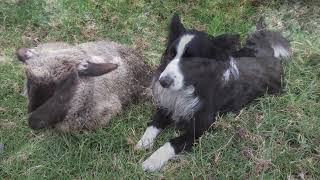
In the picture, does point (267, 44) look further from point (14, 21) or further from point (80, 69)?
point (14, 21)

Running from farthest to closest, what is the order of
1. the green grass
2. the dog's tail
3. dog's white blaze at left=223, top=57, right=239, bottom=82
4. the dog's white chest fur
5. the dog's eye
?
the dog's tail
dog's white blaze at left=223, top=57, right=239, bottom=82
the dog's white chest fur
the green grass
the dog's eye

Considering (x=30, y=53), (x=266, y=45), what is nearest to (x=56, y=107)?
(x=30, y=53)

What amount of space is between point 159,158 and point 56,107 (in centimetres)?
103

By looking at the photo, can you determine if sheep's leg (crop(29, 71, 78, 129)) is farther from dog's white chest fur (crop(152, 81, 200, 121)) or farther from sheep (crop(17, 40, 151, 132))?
dog's white chest fur (crop(152, 81, 200, 121))

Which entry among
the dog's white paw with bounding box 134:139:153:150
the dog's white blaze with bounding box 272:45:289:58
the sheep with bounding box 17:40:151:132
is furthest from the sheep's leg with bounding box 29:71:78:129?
the dog's white blaze with bounding box 272:45:289:58

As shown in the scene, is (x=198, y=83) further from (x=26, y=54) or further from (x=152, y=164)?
(x=26, y=54)

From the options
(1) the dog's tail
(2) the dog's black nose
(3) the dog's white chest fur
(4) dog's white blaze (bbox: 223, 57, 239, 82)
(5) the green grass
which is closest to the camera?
(2) the dog's black nose

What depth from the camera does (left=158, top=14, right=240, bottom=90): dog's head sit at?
430 centimetres

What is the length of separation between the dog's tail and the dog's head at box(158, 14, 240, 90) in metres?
1.12

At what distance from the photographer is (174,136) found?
4.92 meters

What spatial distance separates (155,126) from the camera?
4.94m

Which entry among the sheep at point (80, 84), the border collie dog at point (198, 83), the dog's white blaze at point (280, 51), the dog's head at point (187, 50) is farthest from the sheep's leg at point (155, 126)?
the dog's white blaze at point (280, 51)

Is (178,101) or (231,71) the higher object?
(231,71)

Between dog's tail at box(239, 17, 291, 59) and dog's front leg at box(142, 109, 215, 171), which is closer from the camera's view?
dog's front leg at box(142, 109, 215, 171)
